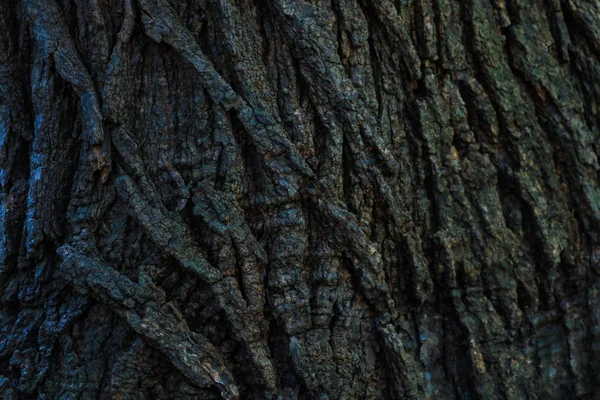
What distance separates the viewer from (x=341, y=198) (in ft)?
6.22

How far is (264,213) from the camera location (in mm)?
1863

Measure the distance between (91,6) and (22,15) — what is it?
25cm

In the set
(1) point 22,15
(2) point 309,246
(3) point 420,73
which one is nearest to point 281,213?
(2) point 309,246

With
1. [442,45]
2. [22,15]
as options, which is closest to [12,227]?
[22,15]

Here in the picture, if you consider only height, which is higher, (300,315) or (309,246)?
(309,246)

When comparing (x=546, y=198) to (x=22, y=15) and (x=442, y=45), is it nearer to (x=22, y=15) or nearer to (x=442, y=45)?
(x=442, y=45)

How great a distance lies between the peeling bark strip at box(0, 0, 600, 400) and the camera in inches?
71.8

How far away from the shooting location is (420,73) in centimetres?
197

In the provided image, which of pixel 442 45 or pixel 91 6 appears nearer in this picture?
pixel 91 6

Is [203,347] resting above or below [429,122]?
below

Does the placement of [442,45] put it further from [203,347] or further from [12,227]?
[12,227]

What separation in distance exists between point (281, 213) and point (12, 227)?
807mm

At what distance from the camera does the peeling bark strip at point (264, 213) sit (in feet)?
5.98

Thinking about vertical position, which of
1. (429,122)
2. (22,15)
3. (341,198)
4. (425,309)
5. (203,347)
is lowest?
(203,347)
